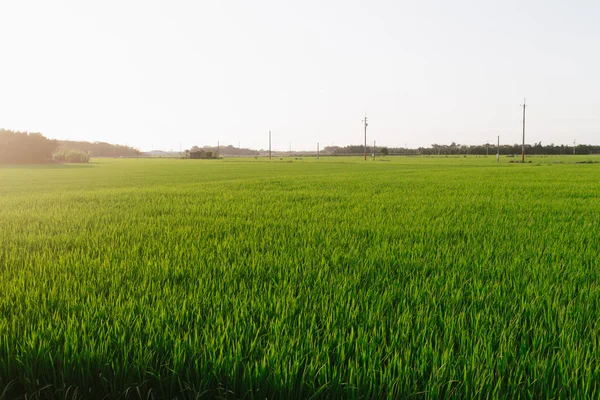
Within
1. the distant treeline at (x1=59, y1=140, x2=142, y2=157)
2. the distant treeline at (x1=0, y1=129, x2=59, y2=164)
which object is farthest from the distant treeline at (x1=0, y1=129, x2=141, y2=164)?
the distant treeline at (x1=59, y1=140, x2=142, y2=157)

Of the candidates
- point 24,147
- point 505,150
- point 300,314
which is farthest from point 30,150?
point 505,150

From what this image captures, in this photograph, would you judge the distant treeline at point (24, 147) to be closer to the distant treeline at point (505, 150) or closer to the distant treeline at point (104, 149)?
the distant treeline at point (505, 150)

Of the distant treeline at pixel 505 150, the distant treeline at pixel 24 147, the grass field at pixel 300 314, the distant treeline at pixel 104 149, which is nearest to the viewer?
the grass field at pixel 300 314

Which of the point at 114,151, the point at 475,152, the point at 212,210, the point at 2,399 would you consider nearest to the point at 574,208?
the point at 212,210

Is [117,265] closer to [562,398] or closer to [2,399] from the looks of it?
[2,399]

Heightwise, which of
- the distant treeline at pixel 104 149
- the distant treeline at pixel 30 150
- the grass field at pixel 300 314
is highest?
the distant treeline at pixel 104 149

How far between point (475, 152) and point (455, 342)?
391 feet

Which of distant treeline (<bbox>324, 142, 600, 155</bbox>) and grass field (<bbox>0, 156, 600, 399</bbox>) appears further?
distant treeline (<bbox>324, 142, 600, 155</bbox>)

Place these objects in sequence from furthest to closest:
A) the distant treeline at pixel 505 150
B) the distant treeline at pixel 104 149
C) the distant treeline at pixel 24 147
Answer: the distant treeline at pixel 104 149 < the distant treeline at pixel 505 150 < the distant treeline at pixel 24 147

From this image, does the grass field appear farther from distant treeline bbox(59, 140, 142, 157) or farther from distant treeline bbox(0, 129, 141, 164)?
distant treeline bbox(59, 140, 142, 157)

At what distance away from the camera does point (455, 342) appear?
2.18 meters

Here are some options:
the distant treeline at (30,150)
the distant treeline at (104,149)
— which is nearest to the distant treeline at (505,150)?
the distant treeline at (30,150)

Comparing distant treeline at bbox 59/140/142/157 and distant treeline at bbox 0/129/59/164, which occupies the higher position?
distant treeline at bbox 59/140/142/157

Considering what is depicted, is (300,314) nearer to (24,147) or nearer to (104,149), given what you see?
(24,147)
